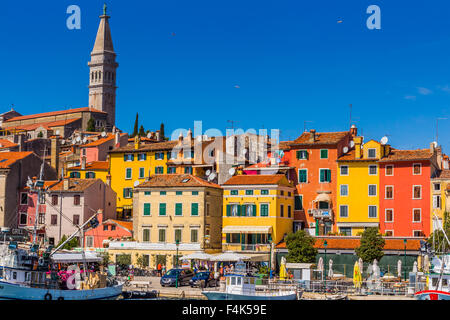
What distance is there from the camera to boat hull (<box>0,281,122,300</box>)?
46.9 meters

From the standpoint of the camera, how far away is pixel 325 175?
71.6 m

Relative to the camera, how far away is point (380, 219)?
68.9m

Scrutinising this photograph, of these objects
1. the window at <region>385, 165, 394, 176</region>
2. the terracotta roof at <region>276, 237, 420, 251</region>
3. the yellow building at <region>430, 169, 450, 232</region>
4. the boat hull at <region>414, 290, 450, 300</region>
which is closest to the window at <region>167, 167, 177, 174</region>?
the terracotta roof at <region>276, 237, 420, 251</region>

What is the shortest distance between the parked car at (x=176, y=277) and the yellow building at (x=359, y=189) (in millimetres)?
17388

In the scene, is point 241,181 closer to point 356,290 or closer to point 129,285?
point 129,285

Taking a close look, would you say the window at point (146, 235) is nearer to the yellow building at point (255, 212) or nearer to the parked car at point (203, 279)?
the yellow building at point (255, 212)

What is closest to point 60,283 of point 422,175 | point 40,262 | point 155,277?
point 40,262

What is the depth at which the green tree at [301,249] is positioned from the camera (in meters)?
62.8

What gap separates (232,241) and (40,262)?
23.6 metres

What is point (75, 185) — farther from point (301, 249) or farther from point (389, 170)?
point (389, 170)

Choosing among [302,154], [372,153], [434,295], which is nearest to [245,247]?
[302,154]

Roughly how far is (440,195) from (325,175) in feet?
34.5

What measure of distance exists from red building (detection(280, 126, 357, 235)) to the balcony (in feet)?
18.7

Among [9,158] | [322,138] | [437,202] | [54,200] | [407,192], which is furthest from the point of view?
[9,158]
